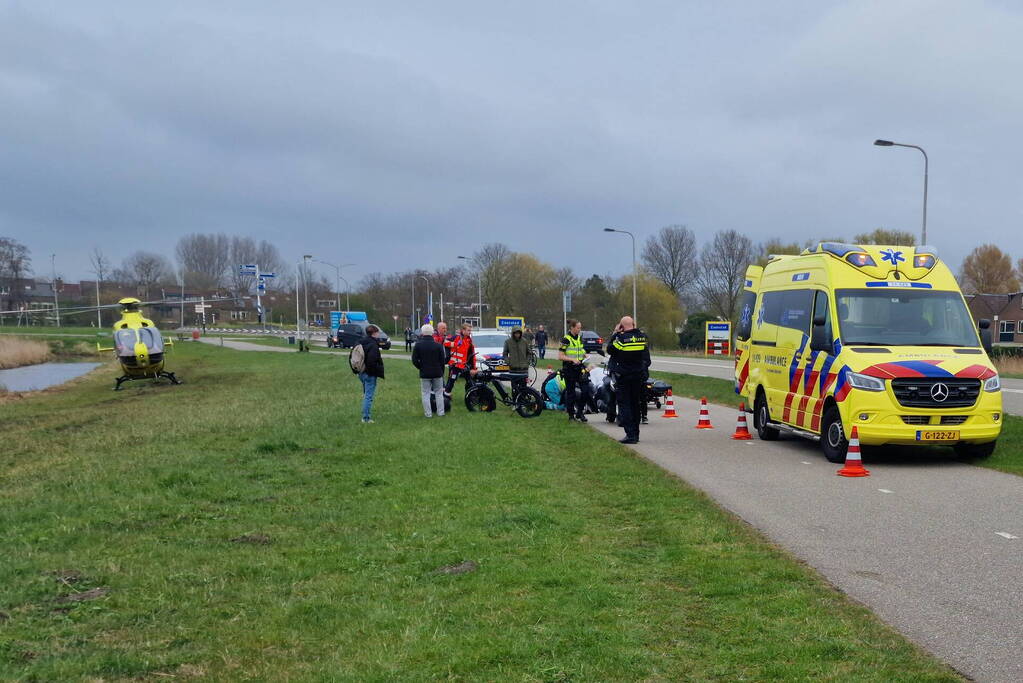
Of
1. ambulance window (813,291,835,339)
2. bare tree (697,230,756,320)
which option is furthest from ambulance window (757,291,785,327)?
bare tree (697,230,756,320)

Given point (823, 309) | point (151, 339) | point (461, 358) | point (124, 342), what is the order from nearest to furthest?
point (823, 309) < point (461, 358) < point (124, 342) < point (151, 339)

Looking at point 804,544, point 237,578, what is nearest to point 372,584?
point 237,578

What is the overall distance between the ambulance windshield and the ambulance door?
2.65ft

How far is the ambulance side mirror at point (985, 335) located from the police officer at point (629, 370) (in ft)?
15.0

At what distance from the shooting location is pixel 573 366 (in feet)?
55.7

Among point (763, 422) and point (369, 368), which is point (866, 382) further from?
point (369, 368)

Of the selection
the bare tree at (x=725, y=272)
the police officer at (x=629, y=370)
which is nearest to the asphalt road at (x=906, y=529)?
the police officer at (x=629, y=370)

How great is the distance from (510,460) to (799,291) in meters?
5.23

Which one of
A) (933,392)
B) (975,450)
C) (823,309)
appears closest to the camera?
(933,392)

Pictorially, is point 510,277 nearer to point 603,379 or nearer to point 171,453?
point 603,379

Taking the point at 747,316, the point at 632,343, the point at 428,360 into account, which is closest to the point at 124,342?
the point at 428,360

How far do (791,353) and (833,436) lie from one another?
6.16 ft

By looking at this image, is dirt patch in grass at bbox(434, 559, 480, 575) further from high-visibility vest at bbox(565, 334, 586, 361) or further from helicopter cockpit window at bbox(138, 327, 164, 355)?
helicopter cockpit window at bbox(138, 327, 164, 355)

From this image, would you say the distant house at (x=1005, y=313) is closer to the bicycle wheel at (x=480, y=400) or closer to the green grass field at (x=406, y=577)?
the bicycle wheel at (x=480, y=400)
